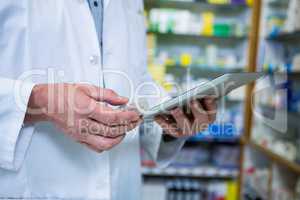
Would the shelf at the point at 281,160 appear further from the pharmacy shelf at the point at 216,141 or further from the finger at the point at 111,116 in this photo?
the finger at the point at 111,116

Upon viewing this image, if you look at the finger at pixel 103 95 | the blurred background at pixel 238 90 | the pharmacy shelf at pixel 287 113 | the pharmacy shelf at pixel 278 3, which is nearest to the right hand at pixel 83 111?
the finger at pixel 103 95

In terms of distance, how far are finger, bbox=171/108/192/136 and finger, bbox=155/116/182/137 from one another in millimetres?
13

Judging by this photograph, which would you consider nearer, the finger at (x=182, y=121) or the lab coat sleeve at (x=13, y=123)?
the lab coat sleeve at (x=13, y=123)

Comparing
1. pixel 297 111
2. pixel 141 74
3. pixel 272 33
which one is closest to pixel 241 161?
pixel 297 111

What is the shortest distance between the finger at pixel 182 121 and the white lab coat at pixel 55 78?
0.38 ft

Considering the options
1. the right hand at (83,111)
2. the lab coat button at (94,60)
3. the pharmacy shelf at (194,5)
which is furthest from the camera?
the pharmacy shelf at (194,5)

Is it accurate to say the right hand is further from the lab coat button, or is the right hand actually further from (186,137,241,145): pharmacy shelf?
(186,137,241,145): pharmacy shelf

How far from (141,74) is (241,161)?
1584 mm

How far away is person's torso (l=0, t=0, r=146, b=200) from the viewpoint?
52cm

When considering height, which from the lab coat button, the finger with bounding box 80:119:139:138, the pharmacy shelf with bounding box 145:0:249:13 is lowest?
the finger with bounding box 80:119:139:138

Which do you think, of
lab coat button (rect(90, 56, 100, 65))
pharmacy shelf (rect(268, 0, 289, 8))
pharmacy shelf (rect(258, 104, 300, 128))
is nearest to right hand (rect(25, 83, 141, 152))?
lab coat button (rect(90, 56, 100, 65))

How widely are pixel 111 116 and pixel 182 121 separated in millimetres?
215

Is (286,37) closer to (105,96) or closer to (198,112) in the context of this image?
(198,112)

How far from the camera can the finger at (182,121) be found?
2.02ft
